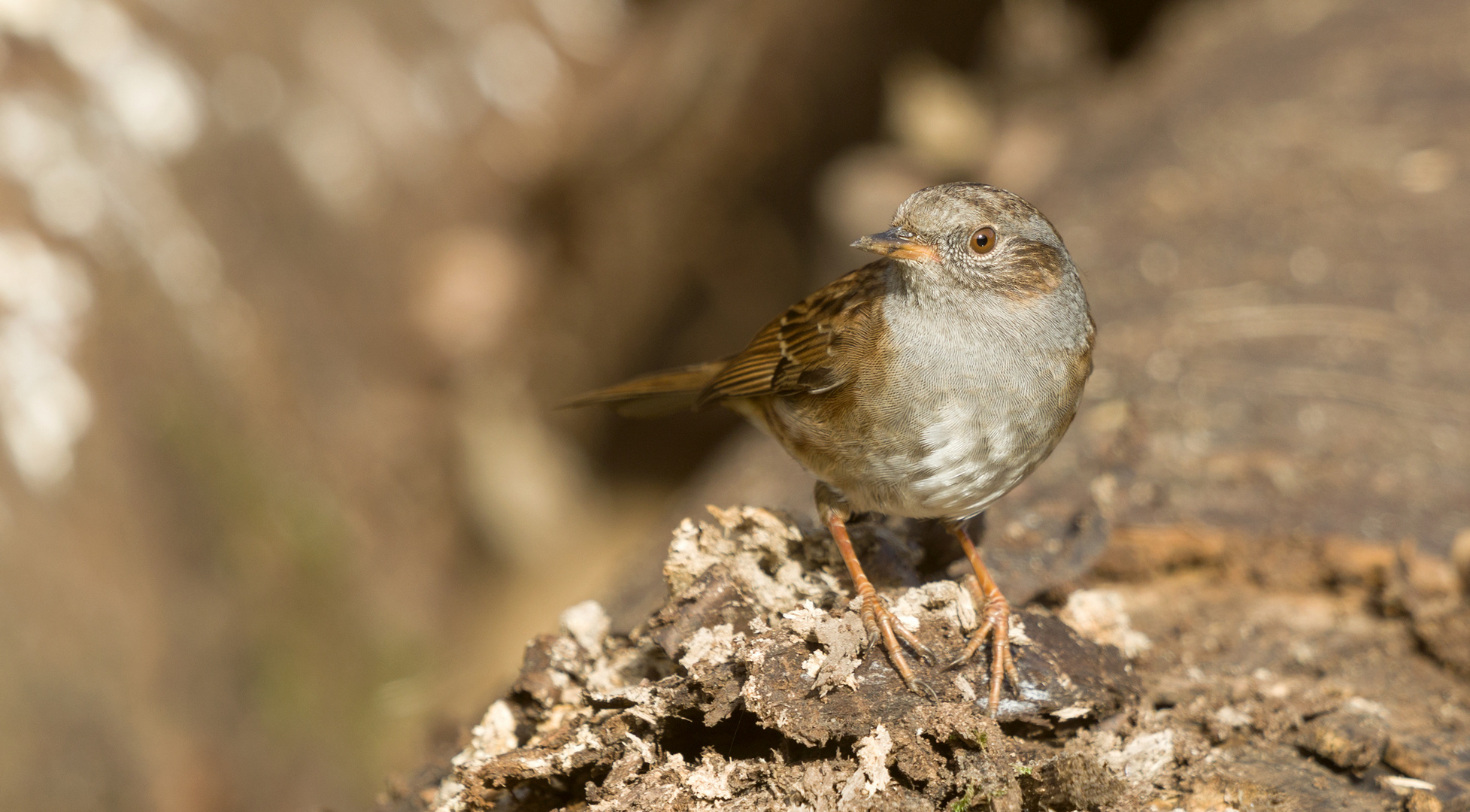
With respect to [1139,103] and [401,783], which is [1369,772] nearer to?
[401,783]

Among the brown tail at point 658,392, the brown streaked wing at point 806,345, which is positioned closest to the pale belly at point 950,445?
the brown streaked wing at point 806,345

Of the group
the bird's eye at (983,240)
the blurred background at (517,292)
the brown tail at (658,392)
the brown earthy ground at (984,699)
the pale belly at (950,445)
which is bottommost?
the brown earthy ground at (984,699)

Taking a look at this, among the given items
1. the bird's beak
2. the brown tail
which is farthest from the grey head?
A: the brown tail

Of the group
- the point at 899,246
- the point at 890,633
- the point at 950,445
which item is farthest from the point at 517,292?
the point at 890,633

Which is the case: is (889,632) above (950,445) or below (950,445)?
A: below

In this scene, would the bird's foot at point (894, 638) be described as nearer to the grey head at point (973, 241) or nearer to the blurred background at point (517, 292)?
the grey head at point (973, 241)

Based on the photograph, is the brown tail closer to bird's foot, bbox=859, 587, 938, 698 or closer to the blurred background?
the blurred background

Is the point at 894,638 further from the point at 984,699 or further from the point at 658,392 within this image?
the point at 658,392
